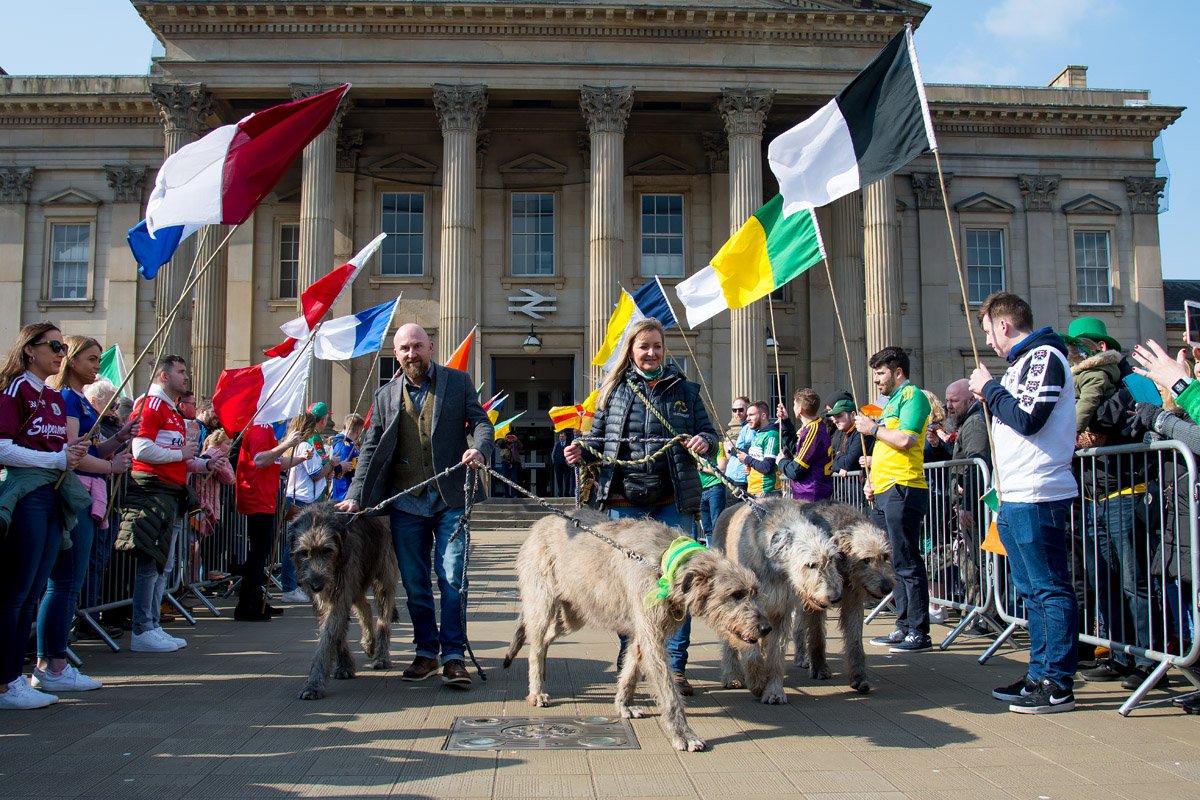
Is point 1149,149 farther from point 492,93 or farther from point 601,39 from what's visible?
point 492,93

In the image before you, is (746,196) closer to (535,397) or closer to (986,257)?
(535,397)

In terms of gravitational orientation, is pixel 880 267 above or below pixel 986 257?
below

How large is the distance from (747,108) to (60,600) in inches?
1003

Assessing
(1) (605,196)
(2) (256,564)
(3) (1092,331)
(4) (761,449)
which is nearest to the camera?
(3) (1092,331)

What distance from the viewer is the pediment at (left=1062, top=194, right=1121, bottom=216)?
33750mm

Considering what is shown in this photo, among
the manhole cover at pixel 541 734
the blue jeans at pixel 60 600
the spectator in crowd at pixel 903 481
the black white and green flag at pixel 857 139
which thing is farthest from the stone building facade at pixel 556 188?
the manhole cover at pixel 541 734

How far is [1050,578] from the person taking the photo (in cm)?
591

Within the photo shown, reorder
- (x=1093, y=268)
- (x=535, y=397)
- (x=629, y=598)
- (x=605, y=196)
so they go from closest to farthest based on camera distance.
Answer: (x=629, y=598) → (x=605, y=196) → (x=535, y=397) → (x=1093, y=268)

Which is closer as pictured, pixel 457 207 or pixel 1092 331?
pixel 1092 331

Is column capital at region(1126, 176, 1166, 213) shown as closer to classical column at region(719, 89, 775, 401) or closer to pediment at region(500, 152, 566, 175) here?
classical column at region(719, 89, 775, 401)

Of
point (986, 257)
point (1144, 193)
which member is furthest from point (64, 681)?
point (1144, 193)

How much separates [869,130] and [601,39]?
72.8 feet

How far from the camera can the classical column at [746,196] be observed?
88.8ft

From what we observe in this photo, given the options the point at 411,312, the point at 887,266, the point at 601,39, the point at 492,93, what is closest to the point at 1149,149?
the point at 887,266
